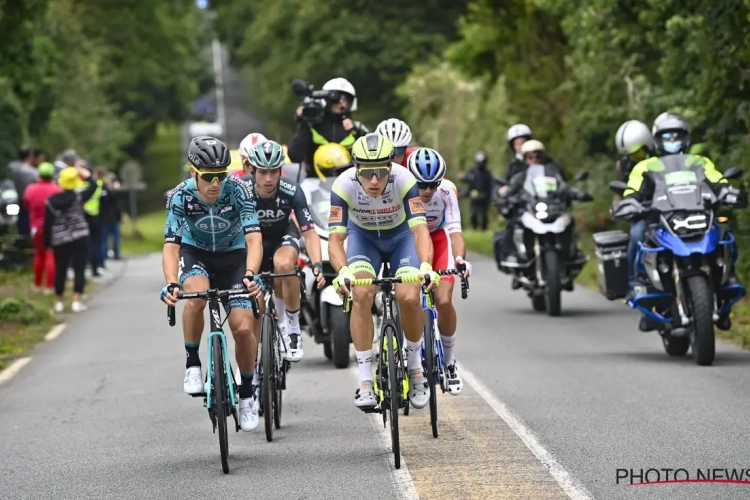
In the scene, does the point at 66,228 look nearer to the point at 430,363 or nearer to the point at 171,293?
the point at 430,363

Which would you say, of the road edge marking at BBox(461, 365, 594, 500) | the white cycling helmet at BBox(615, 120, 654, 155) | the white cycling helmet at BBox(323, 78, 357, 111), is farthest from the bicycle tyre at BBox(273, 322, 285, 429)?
the white cycling helmet at BBox(615, 120, 654, 155)

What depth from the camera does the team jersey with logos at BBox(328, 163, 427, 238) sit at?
1044cm

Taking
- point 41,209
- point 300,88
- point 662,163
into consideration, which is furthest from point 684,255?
point 41,209

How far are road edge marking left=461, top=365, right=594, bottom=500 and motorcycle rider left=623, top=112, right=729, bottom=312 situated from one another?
80.3 inches

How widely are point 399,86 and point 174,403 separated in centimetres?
3767

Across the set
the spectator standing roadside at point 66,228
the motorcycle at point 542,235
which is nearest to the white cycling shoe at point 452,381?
the motorcycle at point 542,235

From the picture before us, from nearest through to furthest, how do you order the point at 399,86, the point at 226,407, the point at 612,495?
the point at 612,495, the point at 226,407, the point at 399,86

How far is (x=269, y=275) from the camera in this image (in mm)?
10531

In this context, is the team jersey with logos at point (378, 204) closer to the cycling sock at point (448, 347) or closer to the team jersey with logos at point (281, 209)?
the team jersey with logos at point (281, 209)

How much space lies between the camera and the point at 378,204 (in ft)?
34.6

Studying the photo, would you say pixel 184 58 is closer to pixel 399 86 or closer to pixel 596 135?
pixel 399 86

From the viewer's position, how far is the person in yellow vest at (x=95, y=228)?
26391 mm

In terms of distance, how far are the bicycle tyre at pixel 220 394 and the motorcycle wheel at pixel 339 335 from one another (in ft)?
14.7

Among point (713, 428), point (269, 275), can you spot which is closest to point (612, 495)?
point (713, 428)
